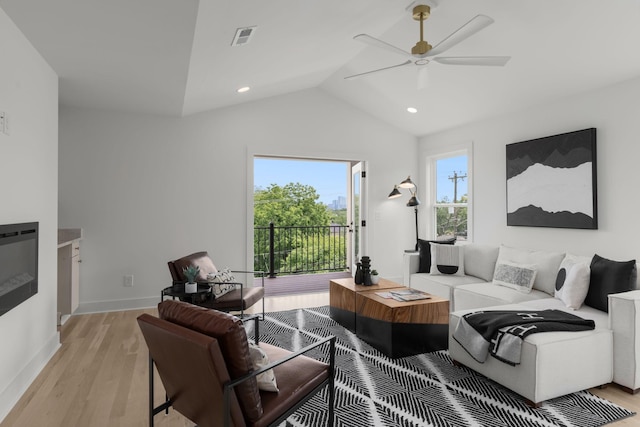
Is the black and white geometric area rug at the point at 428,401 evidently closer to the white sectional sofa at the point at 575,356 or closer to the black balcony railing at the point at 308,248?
the white sectional sofa at the point at 575,356

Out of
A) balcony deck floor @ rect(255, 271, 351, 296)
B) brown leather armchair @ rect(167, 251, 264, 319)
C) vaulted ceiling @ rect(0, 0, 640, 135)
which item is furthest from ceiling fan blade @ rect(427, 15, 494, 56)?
balcony deck floor @ rect(255, 271, 351, 296)

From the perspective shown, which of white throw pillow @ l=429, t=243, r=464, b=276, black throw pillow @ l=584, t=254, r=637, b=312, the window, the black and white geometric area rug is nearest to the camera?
the black and white geometric area rug

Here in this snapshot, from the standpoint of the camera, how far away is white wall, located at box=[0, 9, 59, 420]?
2.33 metres

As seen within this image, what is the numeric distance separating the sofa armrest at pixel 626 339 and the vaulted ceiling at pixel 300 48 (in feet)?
6.83

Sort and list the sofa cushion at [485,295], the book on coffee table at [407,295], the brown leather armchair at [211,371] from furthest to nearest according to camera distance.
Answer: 1. the sofa cushion at [485,295]
2. the book on coffee table at [407,295]
3. the brown leather armchair at [211,371]

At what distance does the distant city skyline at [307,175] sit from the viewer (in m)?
8.85

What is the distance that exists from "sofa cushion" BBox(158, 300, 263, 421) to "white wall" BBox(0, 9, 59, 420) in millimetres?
1590

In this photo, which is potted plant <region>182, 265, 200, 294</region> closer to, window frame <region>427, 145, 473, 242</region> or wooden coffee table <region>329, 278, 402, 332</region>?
wooden coffee table <region>329, 278, 402, 332</region>

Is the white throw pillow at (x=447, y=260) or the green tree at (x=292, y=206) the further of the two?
the green tree at (x=292, y=206)

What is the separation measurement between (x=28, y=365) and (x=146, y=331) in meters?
1.70

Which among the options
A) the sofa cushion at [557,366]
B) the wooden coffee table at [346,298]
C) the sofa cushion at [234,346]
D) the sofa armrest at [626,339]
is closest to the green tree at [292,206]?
the wooden coffee table at [346,298]

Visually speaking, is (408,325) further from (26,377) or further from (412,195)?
(412,195)

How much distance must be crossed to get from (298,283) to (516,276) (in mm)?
3487

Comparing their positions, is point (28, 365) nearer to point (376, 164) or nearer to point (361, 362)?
point (361, 362)
